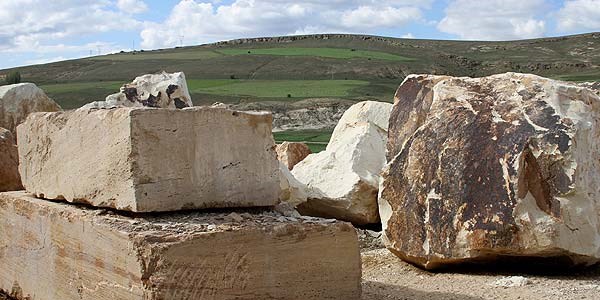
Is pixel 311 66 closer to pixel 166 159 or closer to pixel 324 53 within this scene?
pixel 324 53

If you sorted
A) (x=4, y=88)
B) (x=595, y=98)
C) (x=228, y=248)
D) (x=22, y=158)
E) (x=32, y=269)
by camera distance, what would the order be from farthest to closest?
1. (x=4, y=88)
2. (x=595, y=98)
3. (x=22, y=158)
4. (x=32, y=269)
5. (x=228, y=248)

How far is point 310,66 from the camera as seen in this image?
47.2 m

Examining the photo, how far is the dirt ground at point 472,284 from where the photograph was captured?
18.4ft

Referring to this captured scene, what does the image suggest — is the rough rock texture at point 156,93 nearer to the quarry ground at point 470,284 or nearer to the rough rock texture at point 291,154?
the rough rock texture at point 291,154

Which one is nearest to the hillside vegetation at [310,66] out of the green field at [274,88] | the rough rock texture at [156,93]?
the green field at [274,88]

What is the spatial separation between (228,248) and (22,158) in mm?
2324

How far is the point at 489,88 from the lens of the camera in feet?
21.9

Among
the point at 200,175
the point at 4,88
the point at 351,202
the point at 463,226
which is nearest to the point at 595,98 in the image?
the point at 463,226

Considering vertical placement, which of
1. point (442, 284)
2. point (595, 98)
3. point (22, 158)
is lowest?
point (442, 284)

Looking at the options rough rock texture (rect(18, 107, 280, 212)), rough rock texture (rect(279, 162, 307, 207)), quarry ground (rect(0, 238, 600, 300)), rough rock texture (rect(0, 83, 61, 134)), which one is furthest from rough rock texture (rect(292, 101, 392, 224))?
rough rock texture (rect(0, 83, 61, 134))

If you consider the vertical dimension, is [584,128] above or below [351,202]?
above

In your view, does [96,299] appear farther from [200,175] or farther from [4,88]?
[4,88]

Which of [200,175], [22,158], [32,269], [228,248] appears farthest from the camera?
[22,158]

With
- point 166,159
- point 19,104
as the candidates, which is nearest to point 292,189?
point 166,159
